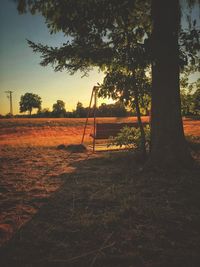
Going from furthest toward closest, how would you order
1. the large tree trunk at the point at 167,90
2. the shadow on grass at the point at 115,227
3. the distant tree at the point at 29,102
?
the distant tree at the point at 29,102, the large tree trunk at the point at 167,90, the shadow on grass at the point at 115,227

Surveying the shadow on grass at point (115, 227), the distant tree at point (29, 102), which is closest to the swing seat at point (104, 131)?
the shadow on grass at point (115, 227)

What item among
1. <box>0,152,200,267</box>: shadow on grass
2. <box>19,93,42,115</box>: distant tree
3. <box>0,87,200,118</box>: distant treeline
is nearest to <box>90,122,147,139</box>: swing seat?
<box>0,87,200,118</box>: distant treeline

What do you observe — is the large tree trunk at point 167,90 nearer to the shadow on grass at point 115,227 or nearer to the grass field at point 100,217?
the grass field at point 100,217

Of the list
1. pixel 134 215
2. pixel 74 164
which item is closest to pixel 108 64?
pixel 74 164

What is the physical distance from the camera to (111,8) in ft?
21.0

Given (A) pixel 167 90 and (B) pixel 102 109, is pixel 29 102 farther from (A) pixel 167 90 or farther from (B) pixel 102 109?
(A) pixel 167 90

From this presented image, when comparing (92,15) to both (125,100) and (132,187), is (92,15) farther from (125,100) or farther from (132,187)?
(132,187)

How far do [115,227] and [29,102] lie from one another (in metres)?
113

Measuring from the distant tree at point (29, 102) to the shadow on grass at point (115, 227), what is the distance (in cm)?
11059

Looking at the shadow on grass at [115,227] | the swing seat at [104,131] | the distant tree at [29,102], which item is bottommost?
the shadow on grass at [115,227]

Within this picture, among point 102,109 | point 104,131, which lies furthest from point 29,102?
point 104,131

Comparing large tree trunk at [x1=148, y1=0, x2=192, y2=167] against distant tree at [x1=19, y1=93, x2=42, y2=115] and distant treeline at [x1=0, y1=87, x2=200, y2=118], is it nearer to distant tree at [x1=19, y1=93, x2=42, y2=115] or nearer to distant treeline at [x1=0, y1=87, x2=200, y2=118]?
distant treeline at [x1=0, y1=87, x2=200, y2=118]

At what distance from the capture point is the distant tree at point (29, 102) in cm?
11188

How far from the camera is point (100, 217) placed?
4.02 m
